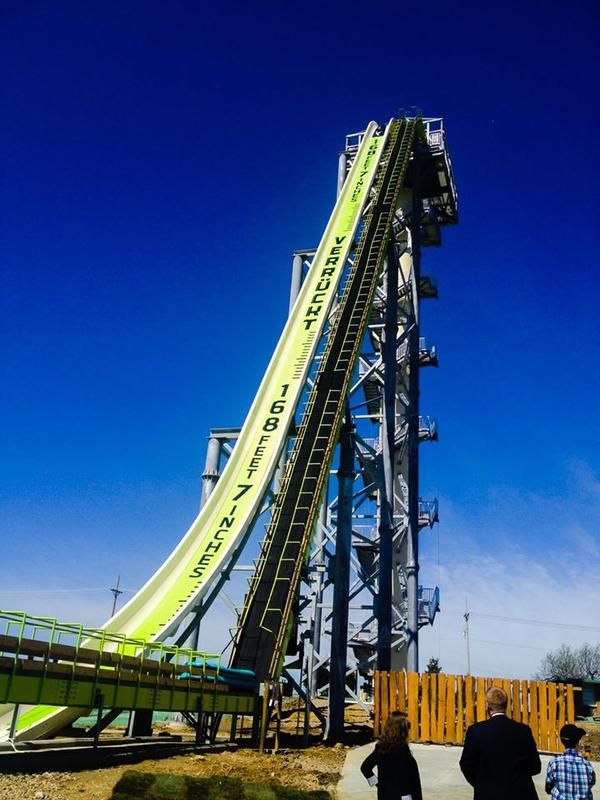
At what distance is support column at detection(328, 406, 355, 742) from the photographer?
17.1 m

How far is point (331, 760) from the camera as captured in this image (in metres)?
13.4

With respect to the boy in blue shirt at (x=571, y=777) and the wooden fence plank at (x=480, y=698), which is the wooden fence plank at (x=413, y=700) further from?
the boy in blue shirt at (x=571, y=777)

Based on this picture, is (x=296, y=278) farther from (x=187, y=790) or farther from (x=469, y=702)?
(x=187, y=790)

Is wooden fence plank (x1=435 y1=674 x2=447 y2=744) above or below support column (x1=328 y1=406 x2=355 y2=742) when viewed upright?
below

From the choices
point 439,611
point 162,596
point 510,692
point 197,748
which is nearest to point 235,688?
point 197,748

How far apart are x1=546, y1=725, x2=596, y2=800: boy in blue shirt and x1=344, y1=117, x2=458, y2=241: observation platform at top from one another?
89.0 feet

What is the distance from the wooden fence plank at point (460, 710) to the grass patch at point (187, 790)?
8294 millimetres

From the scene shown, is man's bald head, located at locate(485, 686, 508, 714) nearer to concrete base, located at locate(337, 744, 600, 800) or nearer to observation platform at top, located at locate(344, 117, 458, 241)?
concrete base, located at locate(337, 744, 600, 800)

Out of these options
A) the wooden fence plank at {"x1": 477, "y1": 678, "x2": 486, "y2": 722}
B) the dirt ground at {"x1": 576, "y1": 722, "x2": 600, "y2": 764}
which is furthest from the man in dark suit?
the wooden fence plank at {"x1": 477, "y1": 678, "x2": 486, "y2": 722}

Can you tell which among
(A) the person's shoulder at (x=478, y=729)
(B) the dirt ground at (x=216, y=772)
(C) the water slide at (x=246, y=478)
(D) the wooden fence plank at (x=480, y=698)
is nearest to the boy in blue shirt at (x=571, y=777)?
(A) the person's shoulder at (x=478, y=729)

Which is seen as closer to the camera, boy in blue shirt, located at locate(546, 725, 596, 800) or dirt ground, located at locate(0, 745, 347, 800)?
boy in blue shirt, located at locate(546, 725, 596, 800)

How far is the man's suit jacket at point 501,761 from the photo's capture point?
15.1 ft

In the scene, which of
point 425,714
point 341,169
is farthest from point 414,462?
point 341,169

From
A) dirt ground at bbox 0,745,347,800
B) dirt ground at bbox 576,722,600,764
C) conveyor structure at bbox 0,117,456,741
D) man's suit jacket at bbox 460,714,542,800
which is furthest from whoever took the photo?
dirt ground at bbox 576,722,600,764
